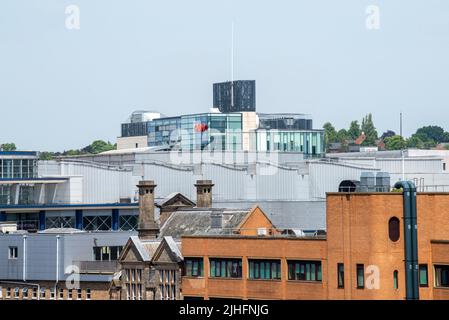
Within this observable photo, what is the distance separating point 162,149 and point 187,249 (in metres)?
50.5

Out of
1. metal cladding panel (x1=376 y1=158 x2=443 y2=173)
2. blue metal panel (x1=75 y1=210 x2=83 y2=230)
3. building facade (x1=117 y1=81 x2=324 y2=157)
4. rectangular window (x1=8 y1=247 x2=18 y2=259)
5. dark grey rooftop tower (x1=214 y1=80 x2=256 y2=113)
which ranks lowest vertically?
rectangular window (x1=8 y1=247 x2=18 y2=259)

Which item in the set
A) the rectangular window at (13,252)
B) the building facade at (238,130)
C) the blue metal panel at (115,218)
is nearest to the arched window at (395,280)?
the rectangular window at (13,252)

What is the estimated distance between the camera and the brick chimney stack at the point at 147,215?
8281cm

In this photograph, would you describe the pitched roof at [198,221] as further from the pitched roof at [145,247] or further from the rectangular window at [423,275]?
the rectangular window at [423,275]

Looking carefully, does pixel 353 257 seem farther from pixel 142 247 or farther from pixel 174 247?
pixel 142 247

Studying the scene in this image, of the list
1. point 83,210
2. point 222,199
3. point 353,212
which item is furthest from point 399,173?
point 353,212

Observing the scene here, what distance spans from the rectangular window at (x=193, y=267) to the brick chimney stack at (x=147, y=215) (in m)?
8.95

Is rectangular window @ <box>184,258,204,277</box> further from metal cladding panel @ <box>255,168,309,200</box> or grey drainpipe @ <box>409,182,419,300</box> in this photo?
metal cladding panel @ <box>255,168,309,200</box>

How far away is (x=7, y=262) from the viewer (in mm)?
87750

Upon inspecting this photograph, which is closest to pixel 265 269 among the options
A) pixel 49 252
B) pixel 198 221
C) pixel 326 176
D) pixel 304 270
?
pixel 304 270

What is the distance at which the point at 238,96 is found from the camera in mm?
139250

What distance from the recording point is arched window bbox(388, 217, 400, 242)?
6250 cm

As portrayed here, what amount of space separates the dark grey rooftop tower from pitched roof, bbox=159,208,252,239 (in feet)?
177

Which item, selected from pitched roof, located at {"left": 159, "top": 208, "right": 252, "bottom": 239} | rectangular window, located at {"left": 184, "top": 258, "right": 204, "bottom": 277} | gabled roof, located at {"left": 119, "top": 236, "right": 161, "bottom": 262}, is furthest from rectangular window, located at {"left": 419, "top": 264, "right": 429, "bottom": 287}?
gabled roof, located at {"left": 119, "top": 236, "right": 161, "bottom": 262}
